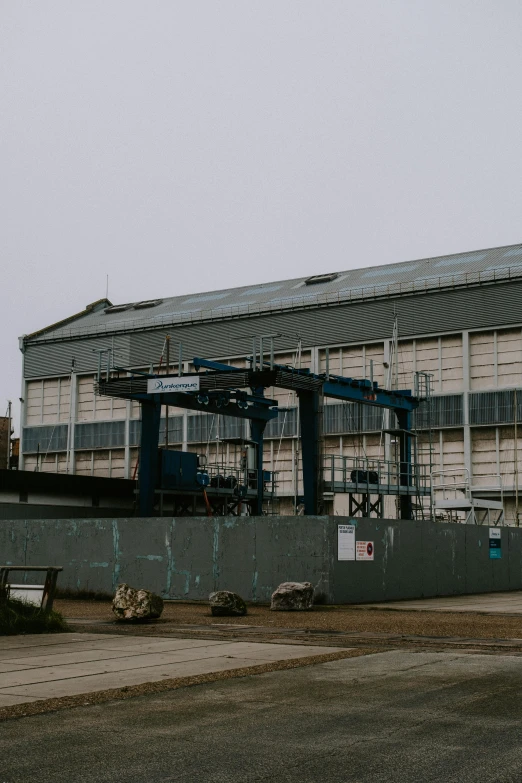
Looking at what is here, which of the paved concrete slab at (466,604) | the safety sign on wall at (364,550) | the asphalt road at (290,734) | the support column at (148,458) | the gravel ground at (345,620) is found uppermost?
the support column at (148,458)

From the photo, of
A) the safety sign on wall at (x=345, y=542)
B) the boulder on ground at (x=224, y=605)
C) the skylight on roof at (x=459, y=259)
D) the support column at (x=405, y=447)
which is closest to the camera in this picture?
the boulder on ground at (x=224, y=605)

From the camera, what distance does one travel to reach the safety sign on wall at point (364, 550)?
2628 cm

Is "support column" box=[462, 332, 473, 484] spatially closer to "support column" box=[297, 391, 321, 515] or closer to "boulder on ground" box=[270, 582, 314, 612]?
"support column" box=[297, 391, 321, 515]

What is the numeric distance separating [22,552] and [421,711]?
22.6m

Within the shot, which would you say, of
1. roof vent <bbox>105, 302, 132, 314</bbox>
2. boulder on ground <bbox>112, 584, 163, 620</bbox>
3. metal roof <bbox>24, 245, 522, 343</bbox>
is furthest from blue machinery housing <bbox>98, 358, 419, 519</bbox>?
roof vent <bbox>105, 302, 132, 314</bbox>

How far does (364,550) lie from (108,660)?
46.4 feet

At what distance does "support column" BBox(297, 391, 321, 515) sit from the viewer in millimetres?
34375

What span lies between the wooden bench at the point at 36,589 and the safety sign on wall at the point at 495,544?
792 inches

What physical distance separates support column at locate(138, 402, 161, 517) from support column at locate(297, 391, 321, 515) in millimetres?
5613

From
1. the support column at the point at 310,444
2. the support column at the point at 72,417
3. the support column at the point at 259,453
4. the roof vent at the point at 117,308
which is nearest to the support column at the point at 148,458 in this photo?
the support column at the point at 310,444

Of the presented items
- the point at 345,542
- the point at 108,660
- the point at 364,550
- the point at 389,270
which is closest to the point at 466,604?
the point at 364,550

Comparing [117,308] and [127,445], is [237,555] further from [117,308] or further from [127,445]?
[117,308]

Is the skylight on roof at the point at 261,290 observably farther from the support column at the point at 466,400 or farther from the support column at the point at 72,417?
the support column at the point at 466,400

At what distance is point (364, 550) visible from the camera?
26.6 meters
